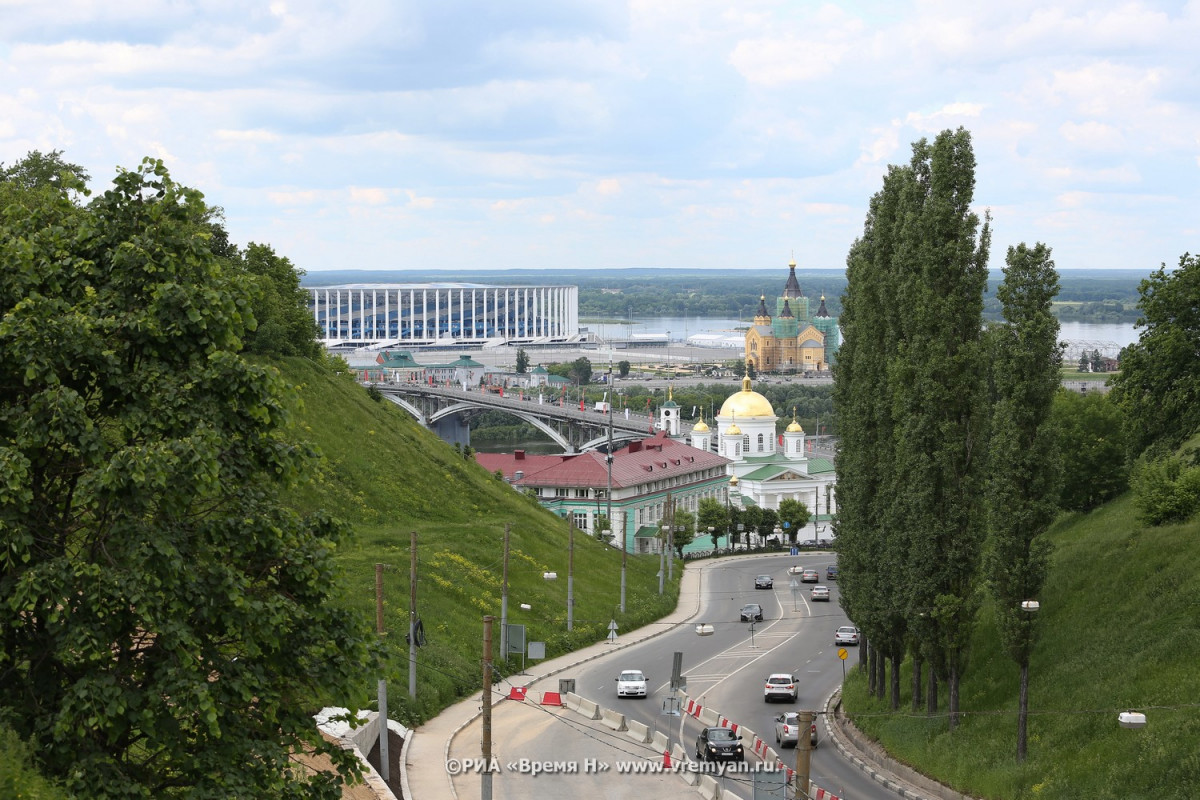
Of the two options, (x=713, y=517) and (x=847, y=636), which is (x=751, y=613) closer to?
(x=847, y=636)

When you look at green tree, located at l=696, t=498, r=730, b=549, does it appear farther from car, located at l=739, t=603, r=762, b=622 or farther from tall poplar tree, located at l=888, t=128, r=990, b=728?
tall poplar tree, located at l=888, t=128, r=990, b=728

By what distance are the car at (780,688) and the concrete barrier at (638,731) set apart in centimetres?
790

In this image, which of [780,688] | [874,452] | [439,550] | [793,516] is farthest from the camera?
[793,516]

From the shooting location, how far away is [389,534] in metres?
64.0

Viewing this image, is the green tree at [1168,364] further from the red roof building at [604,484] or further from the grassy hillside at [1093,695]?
the red roof building at [604,484]

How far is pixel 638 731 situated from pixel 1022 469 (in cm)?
1442

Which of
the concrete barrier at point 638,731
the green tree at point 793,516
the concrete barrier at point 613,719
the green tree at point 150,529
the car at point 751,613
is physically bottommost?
the green tree at point 793,516

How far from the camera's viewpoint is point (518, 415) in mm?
156000

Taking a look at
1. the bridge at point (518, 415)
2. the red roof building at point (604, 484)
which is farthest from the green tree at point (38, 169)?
the bridge at point (518, 415)

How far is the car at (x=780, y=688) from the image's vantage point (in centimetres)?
5206

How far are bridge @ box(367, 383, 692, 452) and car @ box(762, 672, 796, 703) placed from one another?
94.4 m

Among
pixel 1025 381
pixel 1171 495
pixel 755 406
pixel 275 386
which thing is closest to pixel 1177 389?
pixel 1171 495

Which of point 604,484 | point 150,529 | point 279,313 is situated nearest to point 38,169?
point 279,313

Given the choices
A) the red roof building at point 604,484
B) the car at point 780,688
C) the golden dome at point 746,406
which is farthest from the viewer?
the golden dome at point 746,406
